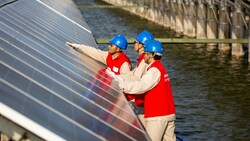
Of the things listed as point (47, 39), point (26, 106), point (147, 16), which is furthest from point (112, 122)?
point (147, 16)

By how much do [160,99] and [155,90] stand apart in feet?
0.56

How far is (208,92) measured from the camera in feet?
73.9

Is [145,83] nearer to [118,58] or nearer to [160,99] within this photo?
[160,99]

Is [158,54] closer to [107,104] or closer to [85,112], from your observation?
[107,104]

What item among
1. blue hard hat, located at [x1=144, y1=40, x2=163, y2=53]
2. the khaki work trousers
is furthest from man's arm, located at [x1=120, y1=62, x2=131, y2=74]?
blue hard hat, located at [x1=144, y1=40, x2=163, y2=53]

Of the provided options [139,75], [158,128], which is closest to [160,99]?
[158,128]

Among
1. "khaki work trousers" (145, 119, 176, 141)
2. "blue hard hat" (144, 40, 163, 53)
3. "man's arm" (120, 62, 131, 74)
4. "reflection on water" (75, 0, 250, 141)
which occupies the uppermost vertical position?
"blue hard hat" (144, 40, 163, 53)

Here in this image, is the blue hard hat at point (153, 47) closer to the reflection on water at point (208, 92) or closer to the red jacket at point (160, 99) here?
the red jacket at point (160, 99)

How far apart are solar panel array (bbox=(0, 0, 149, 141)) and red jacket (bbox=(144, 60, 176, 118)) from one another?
0.35 meters

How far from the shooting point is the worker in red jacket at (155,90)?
27.1ft

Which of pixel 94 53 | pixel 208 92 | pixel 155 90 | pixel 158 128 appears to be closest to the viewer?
pixel 155 90

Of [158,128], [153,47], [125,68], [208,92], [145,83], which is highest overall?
[153,47]

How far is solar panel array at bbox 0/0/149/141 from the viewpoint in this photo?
532 centimetres

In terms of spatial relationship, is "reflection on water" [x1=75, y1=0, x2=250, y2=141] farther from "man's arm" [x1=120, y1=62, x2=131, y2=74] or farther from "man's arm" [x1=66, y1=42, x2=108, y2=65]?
"man's arm" [x1=120, y1=62, x2=131, y2=74]
